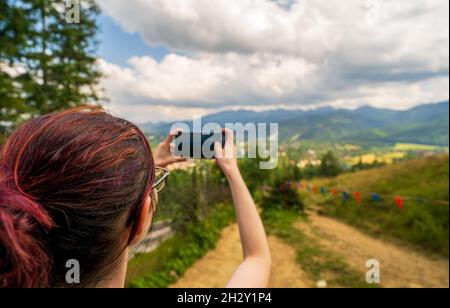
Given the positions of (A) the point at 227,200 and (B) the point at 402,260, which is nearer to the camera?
(B) the point at 402,260

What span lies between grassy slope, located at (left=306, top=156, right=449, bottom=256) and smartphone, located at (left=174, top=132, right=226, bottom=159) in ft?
32.3

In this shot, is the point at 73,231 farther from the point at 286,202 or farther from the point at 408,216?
the point at 286,202

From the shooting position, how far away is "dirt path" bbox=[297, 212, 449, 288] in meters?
6.84

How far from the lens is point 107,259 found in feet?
2.77

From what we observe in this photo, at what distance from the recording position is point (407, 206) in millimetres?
10523

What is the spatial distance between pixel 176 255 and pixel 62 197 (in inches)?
309

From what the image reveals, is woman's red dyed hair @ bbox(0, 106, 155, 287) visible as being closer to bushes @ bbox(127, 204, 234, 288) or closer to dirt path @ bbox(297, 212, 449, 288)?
bushes @ bbox(127, 204, 234, 288)

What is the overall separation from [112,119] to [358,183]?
1671 cm

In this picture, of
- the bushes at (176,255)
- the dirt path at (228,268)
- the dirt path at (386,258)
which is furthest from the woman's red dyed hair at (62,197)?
the dirt path at (386,258)

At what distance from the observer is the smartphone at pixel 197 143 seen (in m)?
1.42

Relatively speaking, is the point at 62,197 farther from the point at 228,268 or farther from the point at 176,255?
the point at 176,255

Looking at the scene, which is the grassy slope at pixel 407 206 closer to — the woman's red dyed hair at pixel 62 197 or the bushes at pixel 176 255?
the bushes at pixel 176 255

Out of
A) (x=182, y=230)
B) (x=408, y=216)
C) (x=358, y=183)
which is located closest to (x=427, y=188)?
(x=408, y=216)
